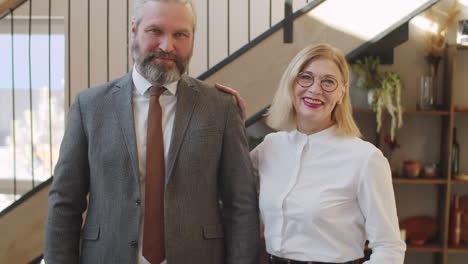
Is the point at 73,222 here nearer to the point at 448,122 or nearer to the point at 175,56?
the point at 175,56

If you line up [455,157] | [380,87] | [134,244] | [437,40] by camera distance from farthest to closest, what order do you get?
[437,40] < [455,157] < [380,87] < [134,244]

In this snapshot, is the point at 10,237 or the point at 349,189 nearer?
the point at 349,189

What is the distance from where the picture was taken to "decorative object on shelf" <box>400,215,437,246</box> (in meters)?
3.82

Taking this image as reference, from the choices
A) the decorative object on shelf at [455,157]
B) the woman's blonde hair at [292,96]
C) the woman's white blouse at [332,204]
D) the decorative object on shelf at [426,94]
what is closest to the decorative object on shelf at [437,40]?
the decorative object on shelf at [426,94]

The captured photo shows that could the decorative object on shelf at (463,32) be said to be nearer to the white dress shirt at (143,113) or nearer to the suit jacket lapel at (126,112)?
the white dress shirt at (143,113)

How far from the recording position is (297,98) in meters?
1.62

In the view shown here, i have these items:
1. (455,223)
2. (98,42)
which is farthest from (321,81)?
(98,42)

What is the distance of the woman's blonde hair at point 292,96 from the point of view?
1.57 m

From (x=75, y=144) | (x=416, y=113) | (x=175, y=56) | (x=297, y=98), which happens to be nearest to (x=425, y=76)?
(x=416, y=113)

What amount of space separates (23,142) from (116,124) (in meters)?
3.49

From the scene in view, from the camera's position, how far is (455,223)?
3686 mm

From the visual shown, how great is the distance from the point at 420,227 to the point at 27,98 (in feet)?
12.9

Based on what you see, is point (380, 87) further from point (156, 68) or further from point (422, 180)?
point (156, 68)

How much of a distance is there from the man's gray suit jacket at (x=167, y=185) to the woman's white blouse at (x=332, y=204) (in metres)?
0.11
